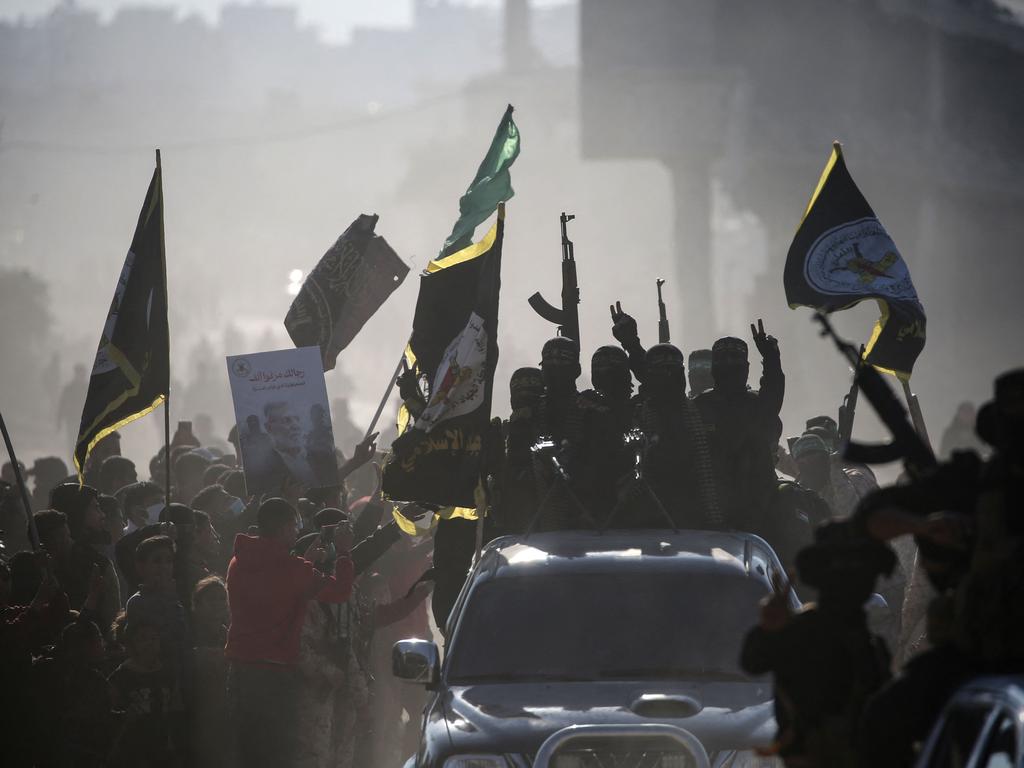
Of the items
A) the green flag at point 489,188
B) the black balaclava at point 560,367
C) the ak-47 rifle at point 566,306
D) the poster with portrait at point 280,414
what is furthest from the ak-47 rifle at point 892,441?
the green flag at point 489,188

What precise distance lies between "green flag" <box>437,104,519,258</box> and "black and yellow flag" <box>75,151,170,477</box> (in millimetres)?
2818

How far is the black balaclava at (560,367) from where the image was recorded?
10539 mm

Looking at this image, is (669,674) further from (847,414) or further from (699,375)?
(699,375)

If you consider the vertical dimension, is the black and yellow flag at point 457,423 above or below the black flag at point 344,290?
below

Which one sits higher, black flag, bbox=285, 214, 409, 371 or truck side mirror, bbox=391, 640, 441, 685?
black flag, bbox=285, 214, 409, 371

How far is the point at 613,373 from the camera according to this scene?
10.7m

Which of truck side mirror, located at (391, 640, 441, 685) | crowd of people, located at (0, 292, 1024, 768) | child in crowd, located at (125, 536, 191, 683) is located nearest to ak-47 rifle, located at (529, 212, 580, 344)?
crowd of people, located at (0, 292, 1024, 768)

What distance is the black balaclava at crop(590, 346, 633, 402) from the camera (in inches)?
421

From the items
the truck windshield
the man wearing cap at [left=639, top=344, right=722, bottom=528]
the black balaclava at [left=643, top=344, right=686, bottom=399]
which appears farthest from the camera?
the black balaclava at [left=643, top=344, right=686, bottom=399]

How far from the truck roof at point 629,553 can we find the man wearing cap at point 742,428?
1516 millimetres

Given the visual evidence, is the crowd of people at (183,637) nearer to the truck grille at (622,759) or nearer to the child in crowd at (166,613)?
the child in crowd at (166,613)

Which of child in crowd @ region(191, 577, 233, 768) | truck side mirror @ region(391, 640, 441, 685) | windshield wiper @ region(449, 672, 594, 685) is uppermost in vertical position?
truck side mirror @ region(391, 640, 441, 685)

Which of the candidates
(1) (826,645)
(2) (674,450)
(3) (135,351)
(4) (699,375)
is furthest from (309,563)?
(1) (826,645)

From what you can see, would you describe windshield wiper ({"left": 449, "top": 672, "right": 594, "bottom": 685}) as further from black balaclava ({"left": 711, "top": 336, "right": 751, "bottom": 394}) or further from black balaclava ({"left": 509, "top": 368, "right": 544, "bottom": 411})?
black balaclava ({"left": 711, "top": 336, "right": 751, "bottom": 394})
